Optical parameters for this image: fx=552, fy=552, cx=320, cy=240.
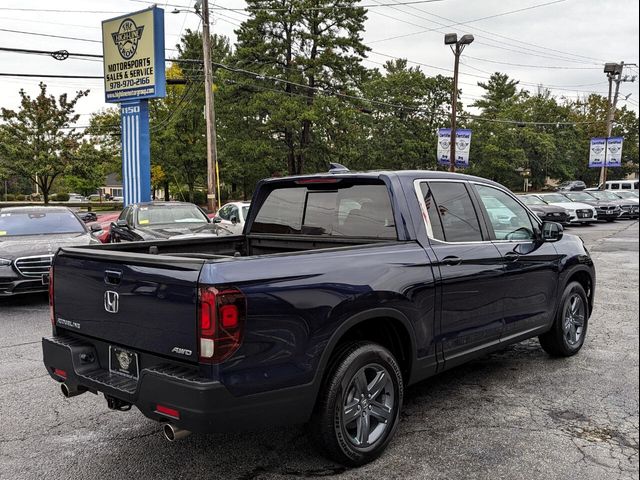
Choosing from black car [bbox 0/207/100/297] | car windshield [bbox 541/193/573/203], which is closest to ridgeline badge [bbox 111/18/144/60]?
black car [bbox 0/207/100/297]

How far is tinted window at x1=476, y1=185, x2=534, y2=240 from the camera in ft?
15.5

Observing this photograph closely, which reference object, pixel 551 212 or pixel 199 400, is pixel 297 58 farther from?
pixel 199 400

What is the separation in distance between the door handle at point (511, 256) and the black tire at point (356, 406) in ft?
5.11

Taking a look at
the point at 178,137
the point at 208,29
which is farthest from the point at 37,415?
the point at 178,137

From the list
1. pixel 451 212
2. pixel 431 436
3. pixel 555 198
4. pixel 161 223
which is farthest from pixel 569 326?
pixel 555 198

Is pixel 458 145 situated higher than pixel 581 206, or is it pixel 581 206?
pixel 458 145

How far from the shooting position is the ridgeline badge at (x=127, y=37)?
19062 millimetres

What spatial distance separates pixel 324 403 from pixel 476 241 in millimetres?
1951

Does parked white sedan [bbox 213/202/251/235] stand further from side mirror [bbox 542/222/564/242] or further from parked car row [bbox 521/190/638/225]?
parked car row [bbox 521/190/638/225]

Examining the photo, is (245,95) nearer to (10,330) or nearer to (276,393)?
(10,330)

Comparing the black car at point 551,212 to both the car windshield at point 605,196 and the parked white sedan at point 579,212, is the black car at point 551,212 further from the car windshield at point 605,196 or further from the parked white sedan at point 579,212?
the car windshield at point 605,196

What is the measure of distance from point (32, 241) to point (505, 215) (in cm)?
729

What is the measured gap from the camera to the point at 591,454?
11.5ft

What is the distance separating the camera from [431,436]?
→ 12.5ft
